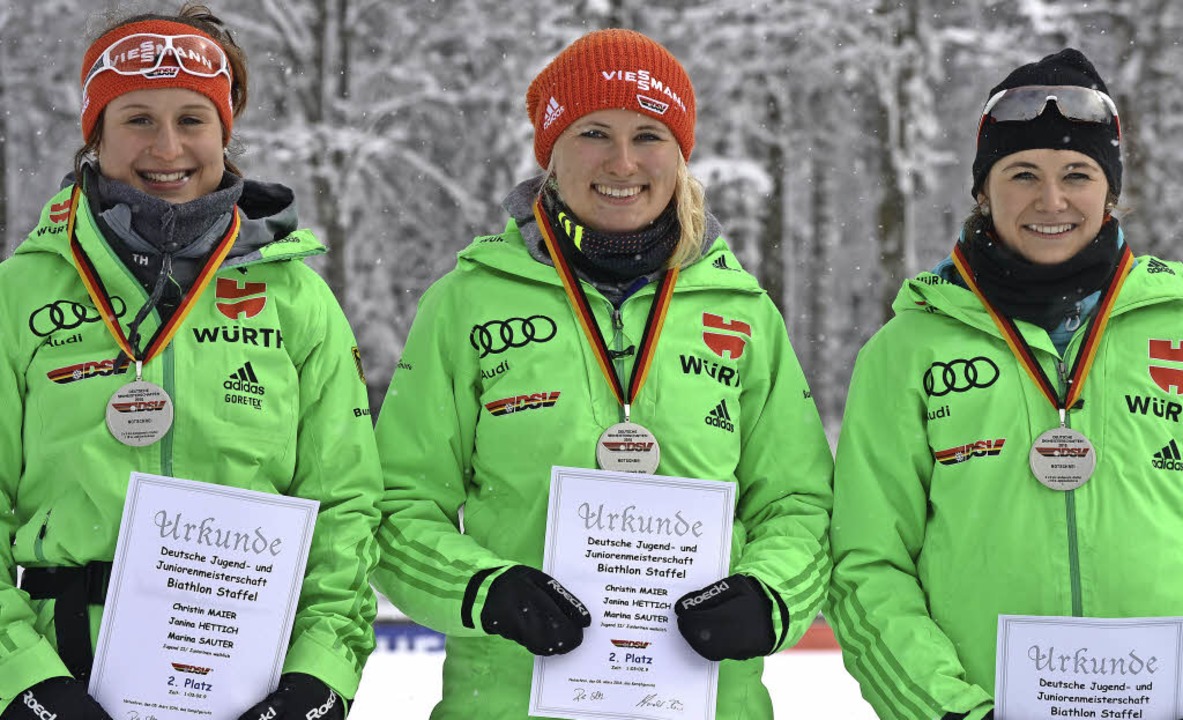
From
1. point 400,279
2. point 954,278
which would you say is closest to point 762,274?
point 400,279

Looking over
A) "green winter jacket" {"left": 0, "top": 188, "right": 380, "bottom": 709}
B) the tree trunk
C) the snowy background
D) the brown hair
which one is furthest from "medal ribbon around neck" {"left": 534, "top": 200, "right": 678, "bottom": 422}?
the tree trunk

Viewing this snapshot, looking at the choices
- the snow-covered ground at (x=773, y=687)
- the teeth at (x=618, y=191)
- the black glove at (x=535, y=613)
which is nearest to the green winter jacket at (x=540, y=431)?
the black glove at (x=535, y=613)

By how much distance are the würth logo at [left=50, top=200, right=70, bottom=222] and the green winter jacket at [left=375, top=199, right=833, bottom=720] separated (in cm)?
88

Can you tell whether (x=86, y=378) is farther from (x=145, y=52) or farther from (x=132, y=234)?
(x=145, y=52)

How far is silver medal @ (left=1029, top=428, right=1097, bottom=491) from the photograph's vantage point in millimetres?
3262

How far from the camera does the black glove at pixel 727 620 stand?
10.2 ft

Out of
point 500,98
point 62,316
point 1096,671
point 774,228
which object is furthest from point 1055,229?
point 774,228

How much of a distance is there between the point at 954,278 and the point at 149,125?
205cm

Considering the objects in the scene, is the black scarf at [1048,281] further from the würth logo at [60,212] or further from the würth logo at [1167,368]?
the würth logo at [60,212]

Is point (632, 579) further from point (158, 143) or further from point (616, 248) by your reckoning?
point (158, 143)

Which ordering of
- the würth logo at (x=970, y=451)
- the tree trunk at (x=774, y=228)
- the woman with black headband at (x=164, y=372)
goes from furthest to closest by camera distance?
the tree trunk at (x=774, y=228), the würth logo at (x=970, y=451), the woman with black headband at (x=164, y=372)

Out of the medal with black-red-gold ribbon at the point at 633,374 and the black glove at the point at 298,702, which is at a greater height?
the medal with black-red-gold ribbon at the point at 633,374

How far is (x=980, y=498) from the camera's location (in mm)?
3332

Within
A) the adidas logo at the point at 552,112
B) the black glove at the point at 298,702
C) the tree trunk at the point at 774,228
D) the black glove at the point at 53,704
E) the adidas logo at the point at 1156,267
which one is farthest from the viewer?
the tree trunk at the point at 774,228
